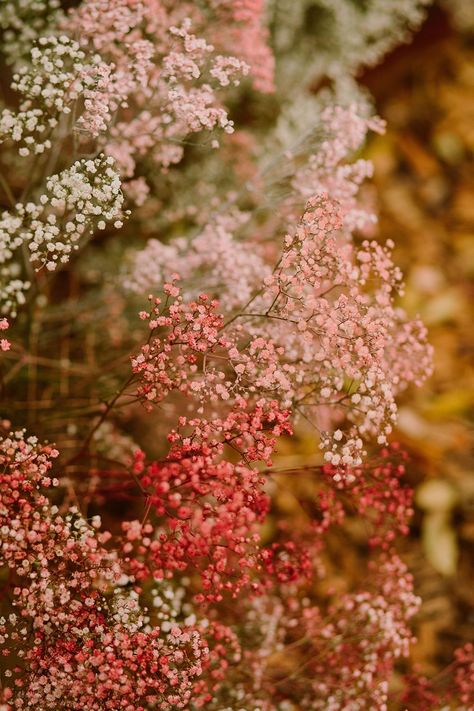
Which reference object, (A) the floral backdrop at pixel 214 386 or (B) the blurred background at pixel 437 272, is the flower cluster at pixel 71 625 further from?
(B) the blurred background at pixel 437 272

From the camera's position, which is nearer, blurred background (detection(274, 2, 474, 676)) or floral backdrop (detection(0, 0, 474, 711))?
floral backdrop (detection(0, 0, 474, 711))

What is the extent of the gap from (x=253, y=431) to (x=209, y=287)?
676mm

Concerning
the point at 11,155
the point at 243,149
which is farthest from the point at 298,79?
the point at 11,155

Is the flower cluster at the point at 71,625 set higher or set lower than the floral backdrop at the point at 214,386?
lower

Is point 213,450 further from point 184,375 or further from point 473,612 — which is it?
point 473,612

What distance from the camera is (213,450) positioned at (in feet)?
4.06

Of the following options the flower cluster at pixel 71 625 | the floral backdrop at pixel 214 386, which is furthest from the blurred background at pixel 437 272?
the flower cluster at pixel 71 625

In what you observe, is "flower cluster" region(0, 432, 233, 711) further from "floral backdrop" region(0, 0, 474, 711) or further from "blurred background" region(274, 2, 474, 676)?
"blurred background" region(274, 2, 474, 676)

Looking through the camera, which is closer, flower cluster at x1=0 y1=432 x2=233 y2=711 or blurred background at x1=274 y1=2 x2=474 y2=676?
flower cluster at x1=0 y1=432 x2=233 y2=711

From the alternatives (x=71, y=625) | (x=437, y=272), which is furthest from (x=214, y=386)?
(x=437, y=272)

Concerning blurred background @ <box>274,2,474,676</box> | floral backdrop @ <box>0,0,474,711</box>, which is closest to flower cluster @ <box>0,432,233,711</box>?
floral backdrop @ <box>0,0,474,711</box>

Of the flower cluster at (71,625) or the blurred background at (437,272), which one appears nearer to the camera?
the flower cluster at (71,625)

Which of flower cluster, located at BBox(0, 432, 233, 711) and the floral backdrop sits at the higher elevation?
the floral backdrop

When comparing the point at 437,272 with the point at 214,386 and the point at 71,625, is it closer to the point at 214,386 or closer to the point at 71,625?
the point at 214,386
